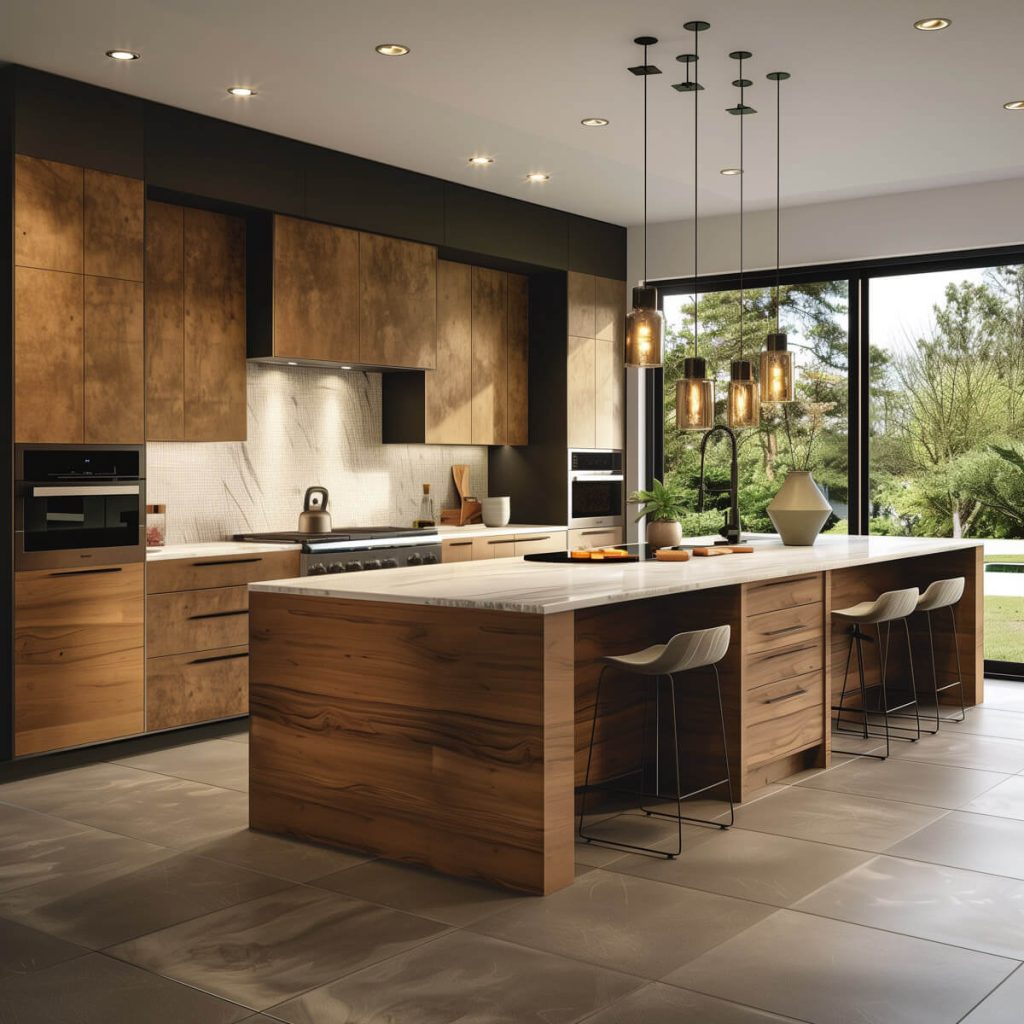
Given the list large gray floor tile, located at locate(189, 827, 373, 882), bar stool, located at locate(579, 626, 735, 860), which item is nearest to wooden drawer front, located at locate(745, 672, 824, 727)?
bar stool, located at locate(579, 626, 735, 860)

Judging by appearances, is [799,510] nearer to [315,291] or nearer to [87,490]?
[315,291]

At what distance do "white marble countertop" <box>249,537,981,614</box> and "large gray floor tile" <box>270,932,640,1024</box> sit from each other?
958mm

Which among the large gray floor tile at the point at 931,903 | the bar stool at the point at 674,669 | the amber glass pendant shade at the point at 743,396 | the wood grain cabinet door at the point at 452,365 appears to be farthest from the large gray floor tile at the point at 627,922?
the wood grain cabinet door at the point at 452,365

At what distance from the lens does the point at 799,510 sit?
5.89 metres

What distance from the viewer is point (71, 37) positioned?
468 cm

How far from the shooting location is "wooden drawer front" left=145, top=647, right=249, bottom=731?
556 centimetres

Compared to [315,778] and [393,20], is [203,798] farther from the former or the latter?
[393,20]

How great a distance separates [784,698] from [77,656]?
2956 millimetres

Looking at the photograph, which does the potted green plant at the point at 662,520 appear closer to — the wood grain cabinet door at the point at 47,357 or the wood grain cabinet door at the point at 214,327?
the wood grain cabinet door at the point at 214,327

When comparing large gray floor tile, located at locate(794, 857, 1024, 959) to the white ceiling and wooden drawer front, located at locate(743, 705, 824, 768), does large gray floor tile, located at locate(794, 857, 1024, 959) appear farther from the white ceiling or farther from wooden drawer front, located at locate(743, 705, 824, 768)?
the white ceiling

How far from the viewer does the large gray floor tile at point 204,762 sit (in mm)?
4922

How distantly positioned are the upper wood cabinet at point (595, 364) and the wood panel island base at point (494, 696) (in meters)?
3.19

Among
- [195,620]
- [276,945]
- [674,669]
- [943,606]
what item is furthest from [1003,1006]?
[195,620]

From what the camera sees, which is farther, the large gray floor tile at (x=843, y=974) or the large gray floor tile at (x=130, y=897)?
the large gray floor tile at (x=130, y=897)
